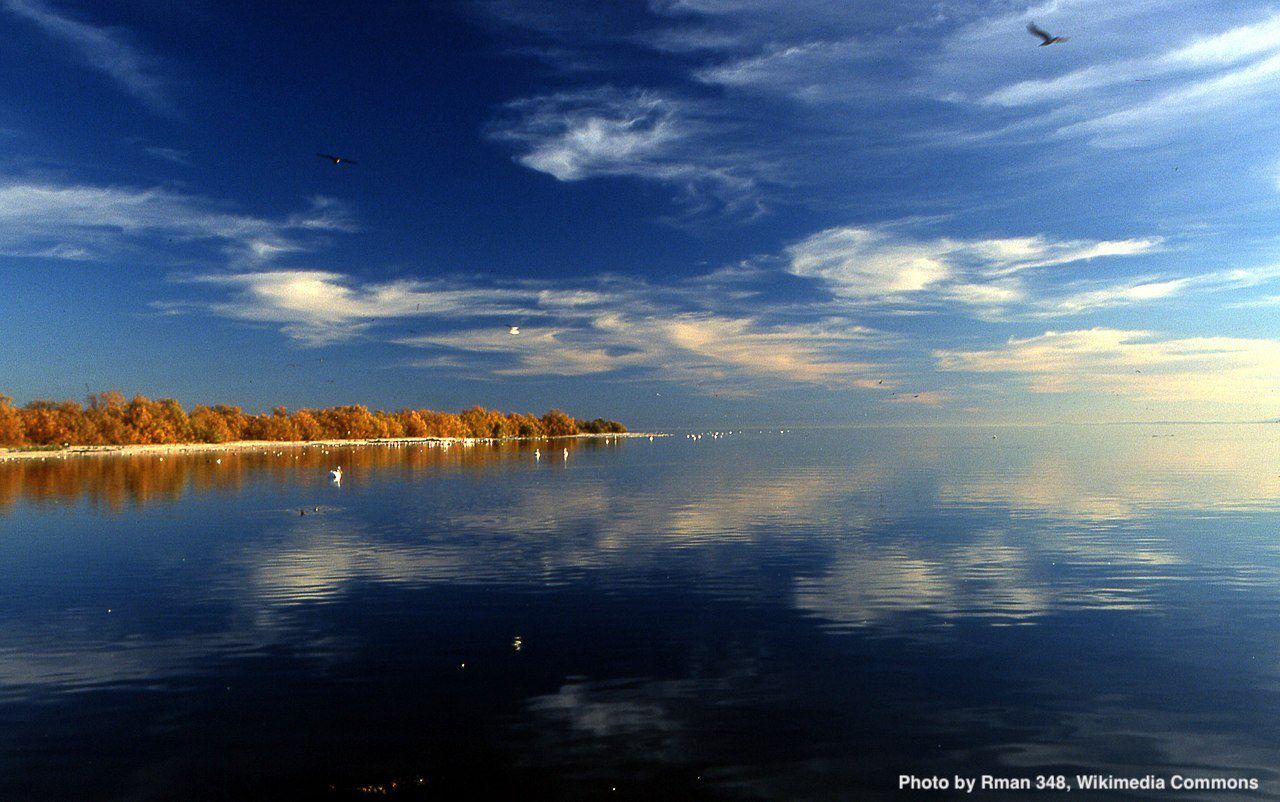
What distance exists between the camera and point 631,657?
2112cm

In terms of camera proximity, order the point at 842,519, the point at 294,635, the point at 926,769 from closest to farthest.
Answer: the point at 926,769 < the point at 294,635 < the point at 842,519

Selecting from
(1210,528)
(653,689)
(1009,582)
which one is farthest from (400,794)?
(1210,528)

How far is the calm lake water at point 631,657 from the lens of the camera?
48.0 feet

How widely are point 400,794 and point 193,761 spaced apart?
477cm

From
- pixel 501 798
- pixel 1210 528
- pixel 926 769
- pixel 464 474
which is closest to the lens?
pixel 501 798

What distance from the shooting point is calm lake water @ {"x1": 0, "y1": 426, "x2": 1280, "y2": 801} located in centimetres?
1464

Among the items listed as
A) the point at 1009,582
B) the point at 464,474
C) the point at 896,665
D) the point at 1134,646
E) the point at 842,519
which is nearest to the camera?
the point at 896,665

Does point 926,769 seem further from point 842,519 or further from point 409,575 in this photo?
point 842,519

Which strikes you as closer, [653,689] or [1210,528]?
[653,689]

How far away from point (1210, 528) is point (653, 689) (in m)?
43.9

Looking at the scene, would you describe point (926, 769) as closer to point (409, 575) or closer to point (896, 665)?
point (896, 665)

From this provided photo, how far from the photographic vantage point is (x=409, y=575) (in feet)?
109

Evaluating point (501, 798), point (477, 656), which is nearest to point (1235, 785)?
point (501, 798)

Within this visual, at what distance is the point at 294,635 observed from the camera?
77.5 feet
